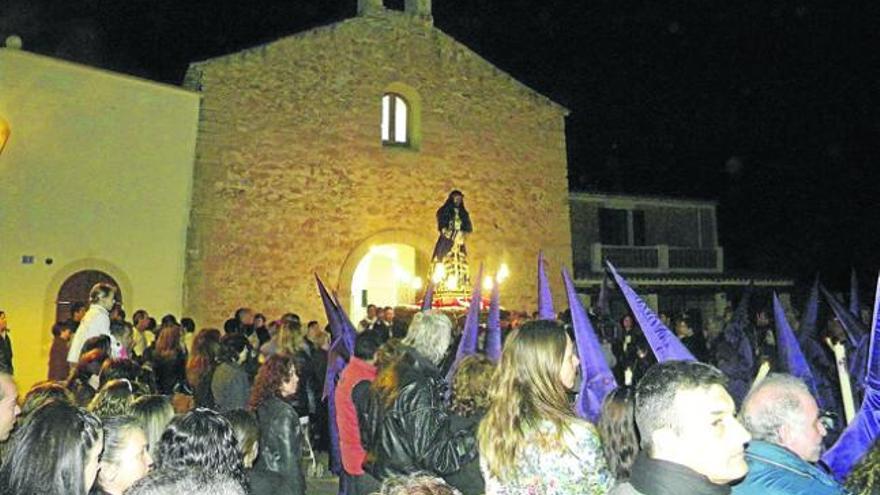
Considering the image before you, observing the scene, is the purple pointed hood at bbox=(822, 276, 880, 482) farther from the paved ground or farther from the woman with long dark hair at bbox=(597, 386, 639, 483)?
the paved ground

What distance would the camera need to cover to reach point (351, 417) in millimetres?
5074

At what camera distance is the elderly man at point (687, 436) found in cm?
215

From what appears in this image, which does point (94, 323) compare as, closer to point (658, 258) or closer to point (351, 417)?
point (351, 417)

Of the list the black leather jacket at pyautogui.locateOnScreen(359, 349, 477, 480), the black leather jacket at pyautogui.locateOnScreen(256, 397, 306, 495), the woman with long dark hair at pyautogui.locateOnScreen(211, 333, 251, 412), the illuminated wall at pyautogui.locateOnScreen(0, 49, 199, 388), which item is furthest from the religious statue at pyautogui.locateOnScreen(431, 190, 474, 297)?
the black leather jacket at pyautogui.locateOnScreen(359, 349, 477, 480)

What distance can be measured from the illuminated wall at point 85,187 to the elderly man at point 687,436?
1296 cm

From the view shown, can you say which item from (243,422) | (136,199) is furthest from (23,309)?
(243,422)

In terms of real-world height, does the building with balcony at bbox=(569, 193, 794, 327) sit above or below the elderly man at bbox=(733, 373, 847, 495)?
above

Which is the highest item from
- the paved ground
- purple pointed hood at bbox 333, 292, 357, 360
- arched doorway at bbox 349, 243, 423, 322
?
arched doorway at bbox 349, 243, 423, 322

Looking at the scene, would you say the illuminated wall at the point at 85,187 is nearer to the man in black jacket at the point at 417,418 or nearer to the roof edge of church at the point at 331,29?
the roof edge of church at the point at 331,29

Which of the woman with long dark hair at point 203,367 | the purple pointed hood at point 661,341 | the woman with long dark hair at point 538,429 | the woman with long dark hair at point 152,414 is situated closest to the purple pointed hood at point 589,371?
the purple pointed hood at point 661,341

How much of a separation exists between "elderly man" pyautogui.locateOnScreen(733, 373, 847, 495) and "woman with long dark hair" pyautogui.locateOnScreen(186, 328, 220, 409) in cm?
445

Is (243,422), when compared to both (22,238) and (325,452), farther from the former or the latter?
(22,238)

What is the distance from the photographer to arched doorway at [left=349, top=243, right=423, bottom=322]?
1812 cm

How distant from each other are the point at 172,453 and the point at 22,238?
11559 mm
